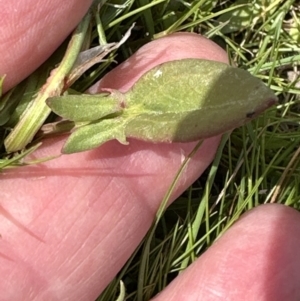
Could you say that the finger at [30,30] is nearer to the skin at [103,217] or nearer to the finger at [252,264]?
the skin at [103,217]

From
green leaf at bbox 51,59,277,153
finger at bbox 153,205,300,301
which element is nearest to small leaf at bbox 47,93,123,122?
green leaf at bbox 51,59,277,153

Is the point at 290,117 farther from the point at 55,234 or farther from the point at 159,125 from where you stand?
the point at 55,234

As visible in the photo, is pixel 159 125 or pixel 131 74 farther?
pixel 131 74

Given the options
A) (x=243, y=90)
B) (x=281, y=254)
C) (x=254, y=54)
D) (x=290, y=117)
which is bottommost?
(x=281, y=254)

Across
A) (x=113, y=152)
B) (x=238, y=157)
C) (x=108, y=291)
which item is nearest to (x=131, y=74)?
(x=113, y=152)

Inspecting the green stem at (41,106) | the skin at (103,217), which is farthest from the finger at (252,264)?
the green stem at (41,106)

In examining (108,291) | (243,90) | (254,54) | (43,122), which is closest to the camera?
(243,90)
